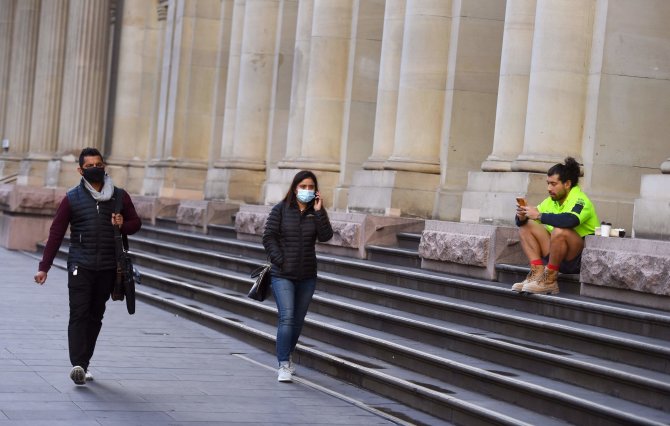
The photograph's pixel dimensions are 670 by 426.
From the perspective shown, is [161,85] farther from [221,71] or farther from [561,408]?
[561,408]

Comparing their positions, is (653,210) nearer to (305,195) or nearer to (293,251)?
(305,195)

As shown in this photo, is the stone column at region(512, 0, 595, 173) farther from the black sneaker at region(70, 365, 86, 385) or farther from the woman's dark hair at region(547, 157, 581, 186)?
the black sneaker at region(70, 365, 86, 385)

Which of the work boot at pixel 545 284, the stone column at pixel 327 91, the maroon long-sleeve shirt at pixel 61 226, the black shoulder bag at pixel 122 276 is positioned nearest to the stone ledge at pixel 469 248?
the work boot at pixel 545 284

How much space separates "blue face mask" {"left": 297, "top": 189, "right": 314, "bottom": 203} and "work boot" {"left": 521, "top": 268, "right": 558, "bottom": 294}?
216 centimetres

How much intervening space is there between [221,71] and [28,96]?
12.0 meters

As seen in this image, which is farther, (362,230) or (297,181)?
(362,230)

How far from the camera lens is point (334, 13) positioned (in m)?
21.0

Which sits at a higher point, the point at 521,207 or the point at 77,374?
the point at 521,207

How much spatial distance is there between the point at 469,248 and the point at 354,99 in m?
6.94

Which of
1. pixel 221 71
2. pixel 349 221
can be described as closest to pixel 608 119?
pixel 349 221

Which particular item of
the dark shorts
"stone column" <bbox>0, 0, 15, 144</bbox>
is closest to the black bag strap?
the dark shorts

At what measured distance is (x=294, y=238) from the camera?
12.1 metres

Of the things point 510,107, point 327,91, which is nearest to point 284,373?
point 510,107

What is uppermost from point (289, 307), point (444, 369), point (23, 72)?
point (23, 72)
